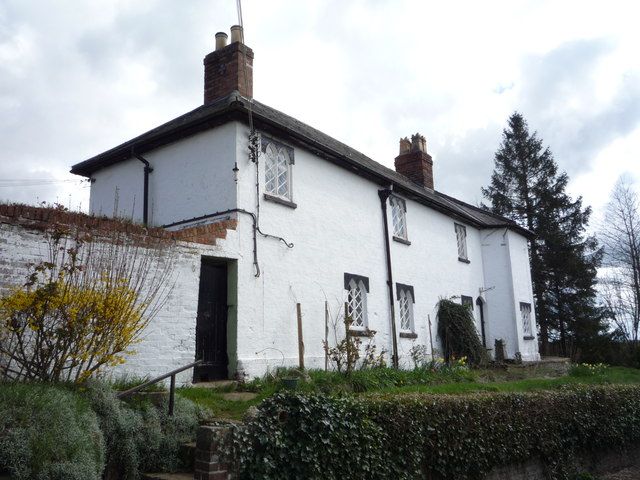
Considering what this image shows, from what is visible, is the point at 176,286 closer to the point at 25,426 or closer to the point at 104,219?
the point at 104,219

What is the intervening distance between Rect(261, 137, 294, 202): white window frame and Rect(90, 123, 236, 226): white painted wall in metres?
0.88

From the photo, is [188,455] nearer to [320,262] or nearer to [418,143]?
[320,262]

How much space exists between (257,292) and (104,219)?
3.51 m

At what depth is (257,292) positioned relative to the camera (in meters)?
10.7

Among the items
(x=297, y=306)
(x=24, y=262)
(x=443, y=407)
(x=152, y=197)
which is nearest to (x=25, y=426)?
(x=24, y=262)

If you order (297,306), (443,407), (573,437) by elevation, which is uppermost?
(297,306)

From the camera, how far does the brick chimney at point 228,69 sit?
43.2ft

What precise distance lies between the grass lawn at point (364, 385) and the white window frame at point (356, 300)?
1833 mm

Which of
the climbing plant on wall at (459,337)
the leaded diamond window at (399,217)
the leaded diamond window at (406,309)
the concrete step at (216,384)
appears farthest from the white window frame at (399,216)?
the concrete step at (216,384)

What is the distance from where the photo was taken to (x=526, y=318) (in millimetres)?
21938

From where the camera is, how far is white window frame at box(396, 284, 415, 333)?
15523 millimetres

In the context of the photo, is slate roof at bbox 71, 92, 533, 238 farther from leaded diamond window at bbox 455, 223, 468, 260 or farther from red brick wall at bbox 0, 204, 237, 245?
leaded diamond window at bbox 455, 223, 468, 260

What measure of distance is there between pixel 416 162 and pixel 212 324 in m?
13.5

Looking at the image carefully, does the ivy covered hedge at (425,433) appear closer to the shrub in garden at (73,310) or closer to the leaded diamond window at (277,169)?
the shrub in garden at (73,310)
